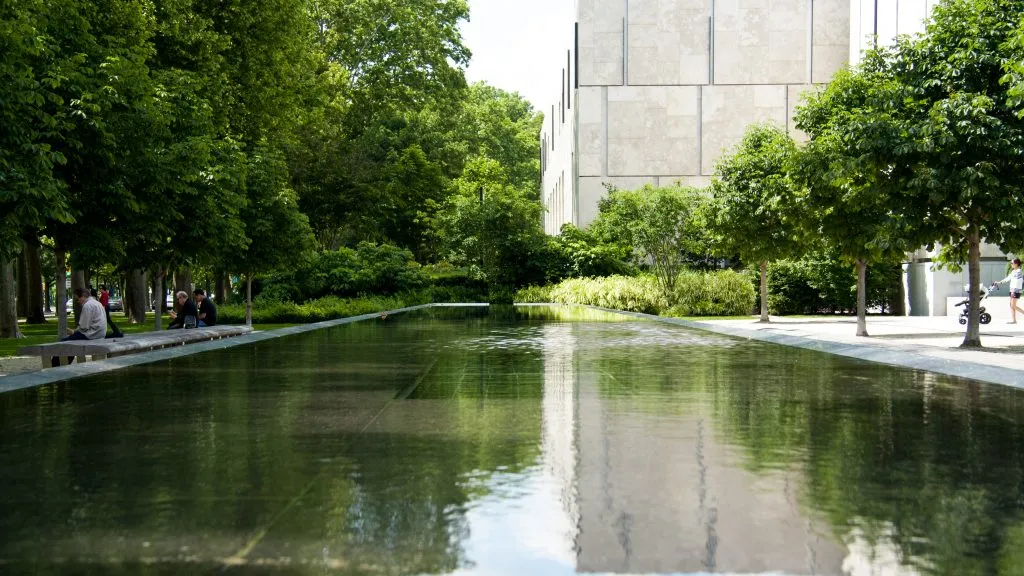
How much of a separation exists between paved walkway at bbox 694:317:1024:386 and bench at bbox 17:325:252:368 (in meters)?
12.8

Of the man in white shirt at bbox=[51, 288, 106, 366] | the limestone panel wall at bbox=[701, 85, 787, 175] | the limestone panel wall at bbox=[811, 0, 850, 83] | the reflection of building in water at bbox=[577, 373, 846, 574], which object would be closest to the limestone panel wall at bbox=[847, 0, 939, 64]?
the limestone panel wall at bbox=[811, 0, 850, 83]

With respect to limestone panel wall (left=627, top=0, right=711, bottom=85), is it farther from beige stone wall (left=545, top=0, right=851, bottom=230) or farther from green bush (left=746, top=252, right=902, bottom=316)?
green bush (left=746, top=252, right=902, bottom=316)

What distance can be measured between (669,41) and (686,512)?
163ft

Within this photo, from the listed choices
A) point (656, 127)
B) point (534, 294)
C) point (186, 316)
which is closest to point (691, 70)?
point (656, 127)

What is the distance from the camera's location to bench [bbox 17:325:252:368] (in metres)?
16.0

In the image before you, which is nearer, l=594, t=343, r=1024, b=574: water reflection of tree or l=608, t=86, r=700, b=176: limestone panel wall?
l=594, t=343, r=1024, b=574: water reflection of tree

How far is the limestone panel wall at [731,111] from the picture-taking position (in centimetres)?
5269

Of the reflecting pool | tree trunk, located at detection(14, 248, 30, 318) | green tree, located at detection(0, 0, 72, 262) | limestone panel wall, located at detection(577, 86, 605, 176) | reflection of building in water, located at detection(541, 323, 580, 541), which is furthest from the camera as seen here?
limestone panel wall, located at detection(577, 86, 605, 176)

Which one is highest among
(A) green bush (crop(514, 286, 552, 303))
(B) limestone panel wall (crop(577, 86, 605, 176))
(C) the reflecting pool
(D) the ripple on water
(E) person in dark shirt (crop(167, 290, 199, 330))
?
(B) limestone panel wall (crop(577, 86, 605, 176))

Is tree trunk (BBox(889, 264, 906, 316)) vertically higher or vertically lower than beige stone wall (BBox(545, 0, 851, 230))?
lower

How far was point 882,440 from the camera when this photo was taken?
8.39 metres

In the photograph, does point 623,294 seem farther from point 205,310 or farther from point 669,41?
point 205,310

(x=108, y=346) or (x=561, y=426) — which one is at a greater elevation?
(x=108, y=346)

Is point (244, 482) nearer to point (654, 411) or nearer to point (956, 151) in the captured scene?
point (654, 411)
